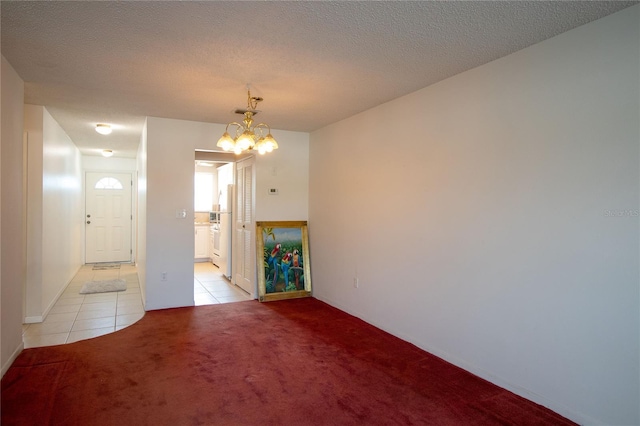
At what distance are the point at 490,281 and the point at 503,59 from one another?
67.9 inches

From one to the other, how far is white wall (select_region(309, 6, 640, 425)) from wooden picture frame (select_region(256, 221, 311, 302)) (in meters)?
1.71

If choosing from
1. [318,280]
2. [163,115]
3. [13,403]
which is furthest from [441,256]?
[163,115]

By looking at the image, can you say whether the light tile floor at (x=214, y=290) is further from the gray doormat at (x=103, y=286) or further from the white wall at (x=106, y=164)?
the white wall at (x=106, y=164)

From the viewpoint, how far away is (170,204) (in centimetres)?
491

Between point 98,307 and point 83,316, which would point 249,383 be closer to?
point 83,316

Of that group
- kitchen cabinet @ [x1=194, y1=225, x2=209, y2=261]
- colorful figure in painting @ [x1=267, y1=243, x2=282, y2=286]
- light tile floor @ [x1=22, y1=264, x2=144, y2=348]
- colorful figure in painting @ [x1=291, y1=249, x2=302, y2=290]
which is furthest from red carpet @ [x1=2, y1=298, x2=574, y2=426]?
kitchen cabinet @ [x1=194, y1=225, x2=209, y2=261]

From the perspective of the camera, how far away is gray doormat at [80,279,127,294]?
5836 millimetres

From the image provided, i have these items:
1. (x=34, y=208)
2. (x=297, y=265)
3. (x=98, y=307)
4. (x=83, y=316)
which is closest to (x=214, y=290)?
(x=297, y=265)

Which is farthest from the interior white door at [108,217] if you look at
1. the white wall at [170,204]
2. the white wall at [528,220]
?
the white wall at [528,220]

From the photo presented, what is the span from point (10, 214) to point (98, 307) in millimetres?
2229

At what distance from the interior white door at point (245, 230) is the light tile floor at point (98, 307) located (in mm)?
224

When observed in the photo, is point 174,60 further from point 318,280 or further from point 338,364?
point 318,280

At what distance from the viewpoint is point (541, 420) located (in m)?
2.38

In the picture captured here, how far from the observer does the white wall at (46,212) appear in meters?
4.27
